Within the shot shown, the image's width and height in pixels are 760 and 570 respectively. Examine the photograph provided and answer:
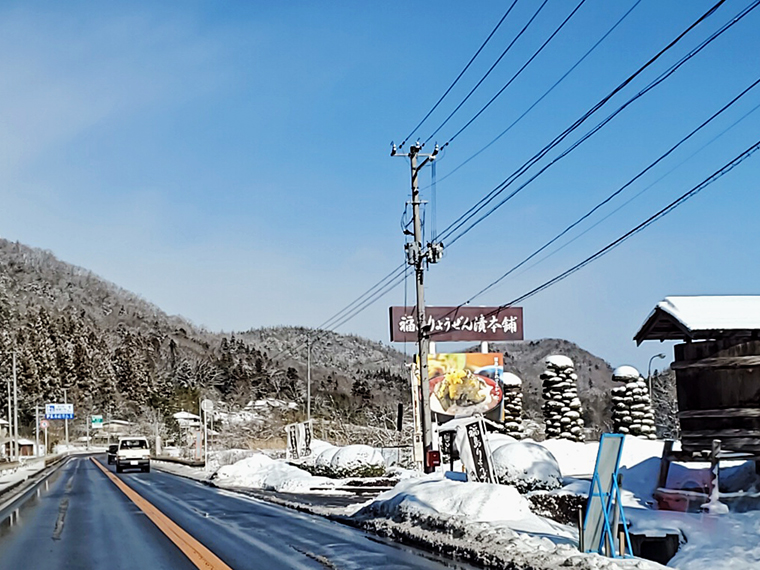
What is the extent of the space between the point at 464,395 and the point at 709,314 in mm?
38461

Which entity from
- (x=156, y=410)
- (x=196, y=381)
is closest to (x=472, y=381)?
(x=156, y=410)

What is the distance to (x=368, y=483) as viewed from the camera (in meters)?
33.1

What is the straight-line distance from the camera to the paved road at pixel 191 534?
1262 centimetres

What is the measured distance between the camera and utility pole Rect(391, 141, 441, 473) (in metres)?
27.4

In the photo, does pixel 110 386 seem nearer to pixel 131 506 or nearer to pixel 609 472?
pixel 131 506

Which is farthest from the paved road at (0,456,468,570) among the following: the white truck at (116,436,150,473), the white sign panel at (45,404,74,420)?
the white sign panel at (45,404,74,420)

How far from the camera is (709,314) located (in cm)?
1697

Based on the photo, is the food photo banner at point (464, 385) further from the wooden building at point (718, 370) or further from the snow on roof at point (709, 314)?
the wooden building at point (718, 370)

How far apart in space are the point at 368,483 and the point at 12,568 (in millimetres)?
21310


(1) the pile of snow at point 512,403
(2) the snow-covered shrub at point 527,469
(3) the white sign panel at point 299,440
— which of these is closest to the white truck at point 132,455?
(3) the white sign panel at point 299,440

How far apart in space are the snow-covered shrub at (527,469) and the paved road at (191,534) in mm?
5207

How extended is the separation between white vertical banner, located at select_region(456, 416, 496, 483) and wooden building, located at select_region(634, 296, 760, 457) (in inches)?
204

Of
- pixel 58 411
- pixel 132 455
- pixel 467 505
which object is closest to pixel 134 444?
pixel 132 455

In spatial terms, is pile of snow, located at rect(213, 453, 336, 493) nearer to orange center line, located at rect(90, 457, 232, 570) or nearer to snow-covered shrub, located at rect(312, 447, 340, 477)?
snow-covered shrub, located at rect(312, 447, 340, 477)
